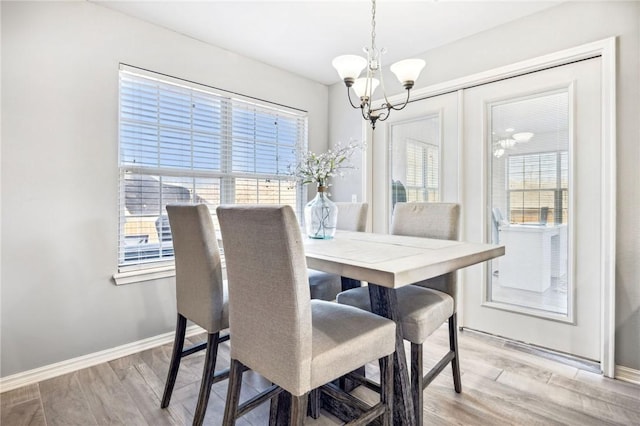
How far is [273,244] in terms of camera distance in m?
1.07

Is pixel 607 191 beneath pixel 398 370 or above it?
above

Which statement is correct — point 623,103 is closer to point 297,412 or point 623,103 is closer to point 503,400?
point 503,400

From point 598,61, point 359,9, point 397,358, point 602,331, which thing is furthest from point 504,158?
point 397,358

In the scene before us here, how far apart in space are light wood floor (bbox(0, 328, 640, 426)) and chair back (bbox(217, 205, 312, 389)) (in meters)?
0.73

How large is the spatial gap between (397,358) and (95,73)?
99.8 inches

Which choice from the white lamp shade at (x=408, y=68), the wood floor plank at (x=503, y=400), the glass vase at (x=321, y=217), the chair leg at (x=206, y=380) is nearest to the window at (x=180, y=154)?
the glass vase at (x=321, y=217)

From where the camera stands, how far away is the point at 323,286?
2.28m

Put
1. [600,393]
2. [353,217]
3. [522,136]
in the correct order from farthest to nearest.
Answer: [353,217]
[522,136]
[600,393]

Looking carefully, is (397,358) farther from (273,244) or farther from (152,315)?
(152,315)

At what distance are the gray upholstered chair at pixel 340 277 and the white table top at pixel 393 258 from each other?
0.37 meters

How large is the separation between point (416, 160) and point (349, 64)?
5.20ft

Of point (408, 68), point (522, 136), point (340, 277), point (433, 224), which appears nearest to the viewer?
point (408, 68)

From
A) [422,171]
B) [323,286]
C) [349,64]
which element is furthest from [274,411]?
[422,171]

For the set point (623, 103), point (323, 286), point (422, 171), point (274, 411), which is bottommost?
point (274, 411)
